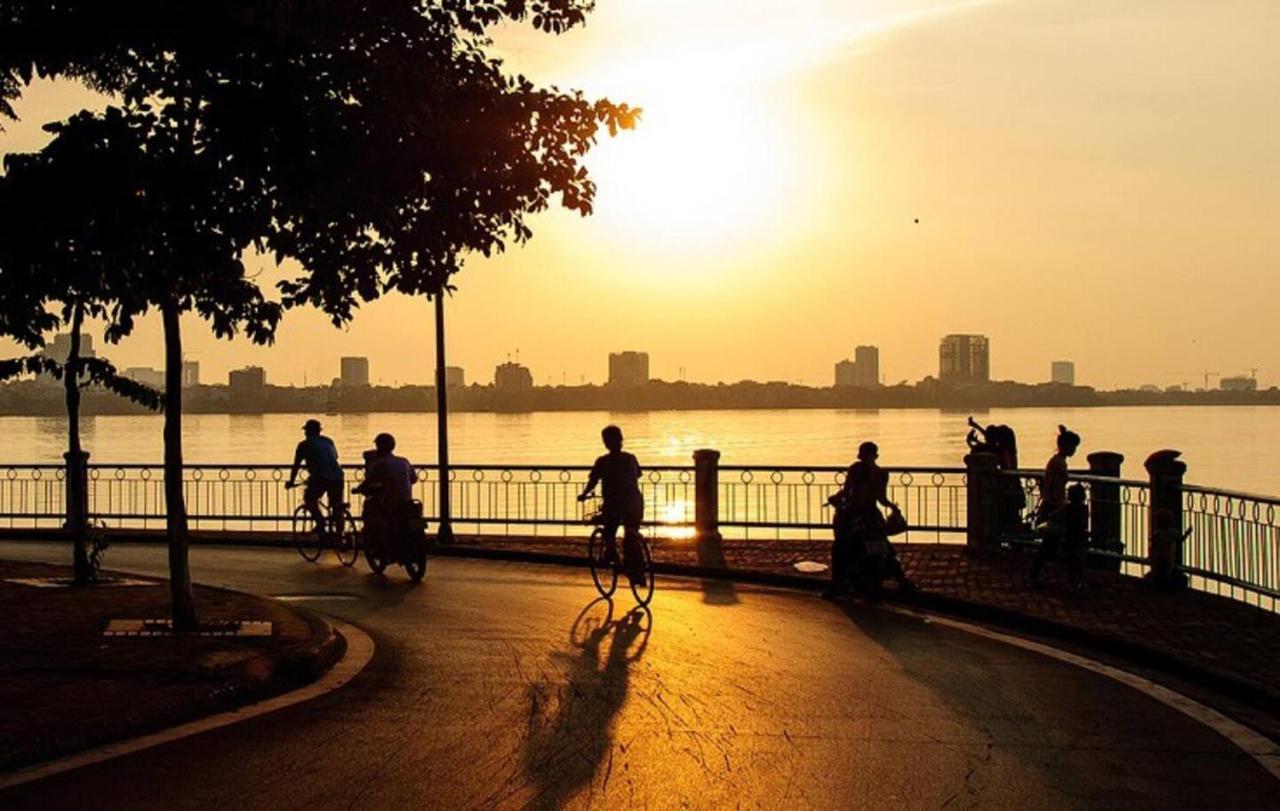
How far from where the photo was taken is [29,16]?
1256 centimetres

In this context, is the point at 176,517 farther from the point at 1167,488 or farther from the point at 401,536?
the point at 1167,488

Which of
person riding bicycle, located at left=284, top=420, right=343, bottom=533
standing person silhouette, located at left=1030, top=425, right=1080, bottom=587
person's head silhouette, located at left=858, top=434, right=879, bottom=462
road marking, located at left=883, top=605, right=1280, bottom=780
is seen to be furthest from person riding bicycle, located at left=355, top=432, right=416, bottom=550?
standing person silhouette, located at left=1030, top=425, right=1080, bottom=587

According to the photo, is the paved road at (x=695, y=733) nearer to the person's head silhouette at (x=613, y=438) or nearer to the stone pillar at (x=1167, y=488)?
the person's head silhouette at (x=613, y=438)

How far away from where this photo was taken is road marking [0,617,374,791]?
8.48m

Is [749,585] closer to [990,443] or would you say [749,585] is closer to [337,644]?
[990,443]

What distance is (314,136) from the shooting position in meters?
12.7

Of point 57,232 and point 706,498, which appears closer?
point 57,232

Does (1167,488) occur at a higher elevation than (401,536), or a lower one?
higher

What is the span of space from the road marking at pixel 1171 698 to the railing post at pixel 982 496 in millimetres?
5811

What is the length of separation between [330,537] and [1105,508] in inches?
417

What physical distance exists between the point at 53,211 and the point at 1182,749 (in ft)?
28.1

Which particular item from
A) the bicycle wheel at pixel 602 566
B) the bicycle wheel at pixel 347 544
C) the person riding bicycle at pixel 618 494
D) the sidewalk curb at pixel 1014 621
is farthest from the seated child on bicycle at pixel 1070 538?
the bicycle wheel at pixel 347 544

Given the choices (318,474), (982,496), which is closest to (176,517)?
(318,474)

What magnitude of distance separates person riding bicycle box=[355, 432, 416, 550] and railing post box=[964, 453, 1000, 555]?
7.23 m
